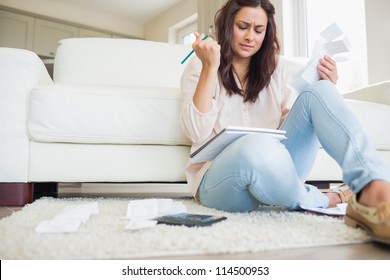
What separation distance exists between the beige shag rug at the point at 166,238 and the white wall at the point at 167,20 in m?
4.35

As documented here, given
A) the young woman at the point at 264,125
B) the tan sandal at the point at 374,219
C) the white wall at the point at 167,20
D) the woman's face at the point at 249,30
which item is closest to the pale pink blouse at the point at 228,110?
the young woman at the point at 264,125

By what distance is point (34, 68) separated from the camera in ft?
4.16

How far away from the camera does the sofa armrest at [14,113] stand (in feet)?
3.96

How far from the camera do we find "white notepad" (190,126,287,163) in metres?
0.80

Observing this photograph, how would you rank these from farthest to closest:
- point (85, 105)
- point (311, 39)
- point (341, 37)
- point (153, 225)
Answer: point (311, 39)
point (85, 105)
point (341, 37)
point (153, 225)

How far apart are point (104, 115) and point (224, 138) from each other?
60 cm

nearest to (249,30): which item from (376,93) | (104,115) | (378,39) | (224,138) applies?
(224,138)

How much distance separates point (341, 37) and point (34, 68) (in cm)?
105

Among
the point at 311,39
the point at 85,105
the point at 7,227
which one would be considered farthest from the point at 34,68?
the point at 311,39

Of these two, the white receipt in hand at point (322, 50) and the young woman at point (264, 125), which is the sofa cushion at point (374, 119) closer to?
the young woman at point (264, 125)

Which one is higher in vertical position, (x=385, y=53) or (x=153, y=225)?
(x=385, y=53)

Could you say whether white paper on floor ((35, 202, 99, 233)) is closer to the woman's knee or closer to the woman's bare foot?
the woman's knee

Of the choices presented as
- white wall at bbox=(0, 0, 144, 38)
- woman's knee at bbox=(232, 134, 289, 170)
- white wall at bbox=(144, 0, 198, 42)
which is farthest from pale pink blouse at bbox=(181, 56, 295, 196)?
white wall at bbox=(0, 0, 144, 38)
